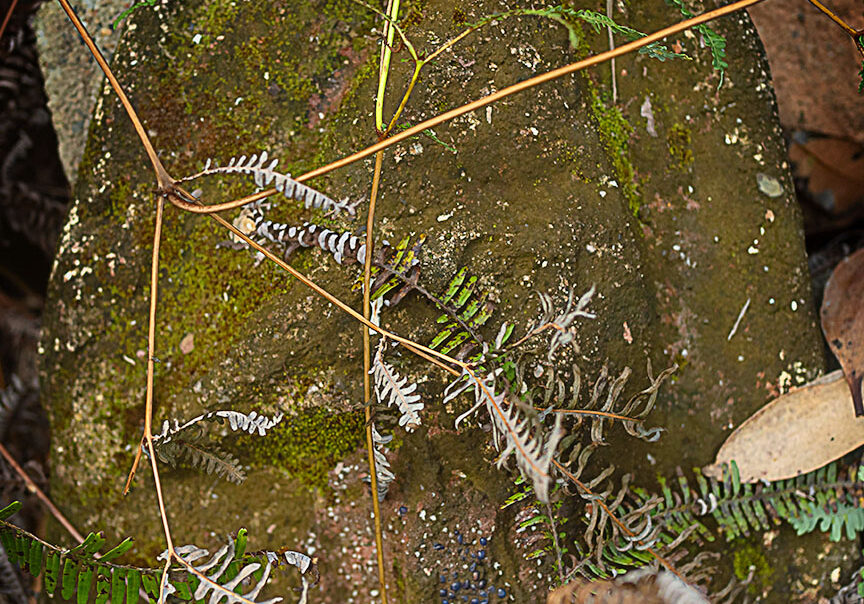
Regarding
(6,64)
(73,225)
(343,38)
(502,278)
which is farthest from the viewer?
(6,64)

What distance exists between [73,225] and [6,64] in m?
1.02

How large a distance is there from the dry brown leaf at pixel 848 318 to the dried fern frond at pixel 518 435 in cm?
117

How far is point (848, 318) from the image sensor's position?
2.28 meters

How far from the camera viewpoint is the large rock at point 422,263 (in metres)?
1.87

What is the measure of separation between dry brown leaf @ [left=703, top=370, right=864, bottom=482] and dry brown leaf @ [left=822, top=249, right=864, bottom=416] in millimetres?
54

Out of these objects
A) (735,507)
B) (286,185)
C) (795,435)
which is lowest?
(735,507)

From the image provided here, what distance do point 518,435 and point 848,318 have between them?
1490mm

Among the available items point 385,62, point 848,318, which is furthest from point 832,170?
point 385,62

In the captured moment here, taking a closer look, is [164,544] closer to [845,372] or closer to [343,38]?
[343,38]

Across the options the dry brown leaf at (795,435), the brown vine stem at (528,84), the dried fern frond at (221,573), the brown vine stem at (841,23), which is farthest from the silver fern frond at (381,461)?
the brown vine stem at (841,23)

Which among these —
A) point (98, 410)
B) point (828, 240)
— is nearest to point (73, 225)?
point (98, 410)

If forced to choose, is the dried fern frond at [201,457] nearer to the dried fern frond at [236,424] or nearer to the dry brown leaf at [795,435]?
the dried fern frond at [236,424]

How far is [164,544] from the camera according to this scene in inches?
80.4

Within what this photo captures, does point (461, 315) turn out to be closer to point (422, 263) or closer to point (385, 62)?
point (422, 263)
